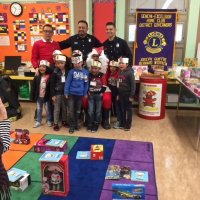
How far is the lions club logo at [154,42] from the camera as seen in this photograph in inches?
206

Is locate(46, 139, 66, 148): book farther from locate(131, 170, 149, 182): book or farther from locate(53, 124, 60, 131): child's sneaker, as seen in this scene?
locate(131, 170, 149, 182): book

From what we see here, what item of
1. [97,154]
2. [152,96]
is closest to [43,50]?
[152,96]

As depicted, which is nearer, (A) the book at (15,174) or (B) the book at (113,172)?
(A) the book at (15,174)

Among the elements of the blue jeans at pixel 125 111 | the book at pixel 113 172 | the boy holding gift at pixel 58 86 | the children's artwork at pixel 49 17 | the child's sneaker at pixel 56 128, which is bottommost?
the book at pixel 113 172

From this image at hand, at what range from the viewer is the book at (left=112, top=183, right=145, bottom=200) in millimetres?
2324

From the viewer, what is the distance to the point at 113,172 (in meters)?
2.91

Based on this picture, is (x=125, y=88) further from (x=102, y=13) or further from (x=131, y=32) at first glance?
(x=102, y=13)

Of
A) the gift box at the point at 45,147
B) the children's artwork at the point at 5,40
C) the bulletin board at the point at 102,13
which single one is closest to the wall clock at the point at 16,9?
the children's artwork at the point at 5,40

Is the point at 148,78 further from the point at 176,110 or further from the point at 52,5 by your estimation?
the point at 52,5

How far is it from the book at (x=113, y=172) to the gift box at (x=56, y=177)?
0.52 meters

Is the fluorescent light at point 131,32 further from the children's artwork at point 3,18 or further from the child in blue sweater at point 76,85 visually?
the children's artwork at point 3,18

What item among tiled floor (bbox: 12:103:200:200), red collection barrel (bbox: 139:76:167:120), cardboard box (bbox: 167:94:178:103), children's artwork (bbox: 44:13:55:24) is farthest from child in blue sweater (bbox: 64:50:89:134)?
cardboard box (bbox: 167:94:178:103)

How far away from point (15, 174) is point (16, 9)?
13.2 ft

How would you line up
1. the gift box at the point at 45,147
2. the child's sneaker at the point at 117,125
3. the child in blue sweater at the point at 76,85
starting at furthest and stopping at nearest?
the child's sneaker at the point at 117,125
the child in blue sweater at the point at 76,85
the gift box at the point at 45,147
